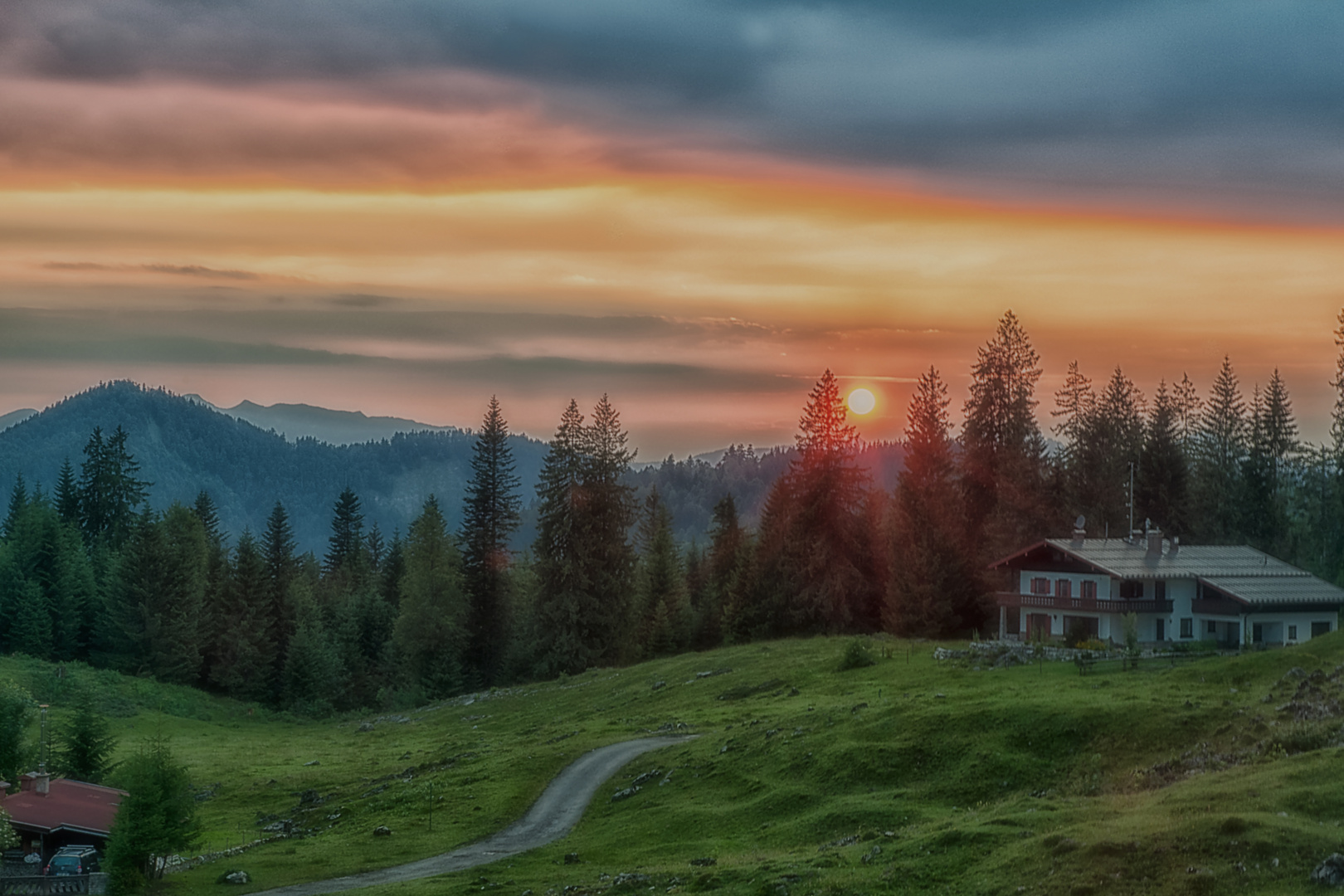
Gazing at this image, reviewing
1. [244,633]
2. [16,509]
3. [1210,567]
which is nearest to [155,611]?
[244,633]

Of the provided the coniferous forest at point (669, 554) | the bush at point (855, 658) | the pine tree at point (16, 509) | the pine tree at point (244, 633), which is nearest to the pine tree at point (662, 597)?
the coniferous forest at point (669, 554)

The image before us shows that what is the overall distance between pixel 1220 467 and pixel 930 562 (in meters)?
47.8

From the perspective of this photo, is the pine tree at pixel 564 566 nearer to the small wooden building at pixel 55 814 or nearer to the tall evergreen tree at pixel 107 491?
the small wooden building at pixel 55 814

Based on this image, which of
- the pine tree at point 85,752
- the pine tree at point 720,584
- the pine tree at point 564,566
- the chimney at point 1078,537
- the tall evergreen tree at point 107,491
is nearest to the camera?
the pine tree at point 85,752

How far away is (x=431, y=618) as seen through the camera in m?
120

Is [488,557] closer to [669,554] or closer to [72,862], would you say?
[669,554]

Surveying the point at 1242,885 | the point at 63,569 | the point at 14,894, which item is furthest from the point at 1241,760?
the point at 63,569

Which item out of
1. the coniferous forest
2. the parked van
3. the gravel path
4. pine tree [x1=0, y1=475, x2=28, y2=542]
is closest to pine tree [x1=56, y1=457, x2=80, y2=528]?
pine tree [x1=0, y1=475, x2=28, y2=542]

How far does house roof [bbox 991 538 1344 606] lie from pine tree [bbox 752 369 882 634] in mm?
23926

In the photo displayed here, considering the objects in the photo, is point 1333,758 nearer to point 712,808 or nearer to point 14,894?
point 712,808

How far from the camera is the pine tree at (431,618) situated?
392 feet

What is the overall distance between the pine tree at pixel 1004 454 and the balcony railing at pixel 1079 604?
1991cm

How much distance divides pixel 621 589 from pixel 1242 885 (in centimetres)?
8934

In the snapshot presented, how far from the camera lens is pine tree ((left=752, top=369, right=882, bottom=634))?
111562mm
